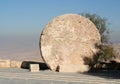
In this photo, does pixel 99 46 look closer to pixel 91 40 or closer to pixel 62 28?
pixel 91 40

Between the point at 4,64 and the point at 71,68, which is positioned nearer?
the point at 71,68

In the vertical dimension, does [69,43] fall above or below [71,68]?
above

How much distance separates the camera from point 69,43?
776 inches

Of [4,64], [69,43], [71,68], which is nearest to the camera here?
[71,68]

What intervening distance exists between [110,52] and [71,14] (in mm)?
6563

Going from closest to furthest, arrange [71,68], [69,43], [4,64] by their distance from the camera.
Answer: [71,68]
[69,43]
[4,64]

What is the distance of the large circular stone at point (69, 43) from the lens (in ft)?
63.0

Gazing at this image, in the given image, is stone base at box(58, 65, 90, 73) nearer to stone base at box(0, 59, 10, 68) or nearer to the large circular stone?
the large circular stone

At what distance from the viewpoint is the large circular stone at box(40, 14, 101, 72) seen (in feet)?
63.0

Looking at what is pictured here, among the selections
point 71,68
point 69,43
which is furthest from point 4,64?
point 71,68

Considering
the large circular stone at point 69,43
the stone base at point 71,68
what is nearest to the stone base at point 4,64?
the large circular stone at point 69,43

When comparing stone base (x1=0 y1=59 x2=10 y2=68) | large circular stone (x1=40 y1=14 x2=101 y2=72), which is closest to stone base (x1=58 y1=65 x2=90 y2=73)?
large circular stone (x1=40 y1=14 x2=101 y2=72)

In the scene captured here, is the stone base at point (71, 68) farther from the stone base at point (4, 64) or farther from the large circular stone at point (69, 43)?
the stone base at point (4, 64)

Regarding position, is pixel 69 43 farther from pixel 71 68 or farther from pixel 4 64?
pixel 4 64
